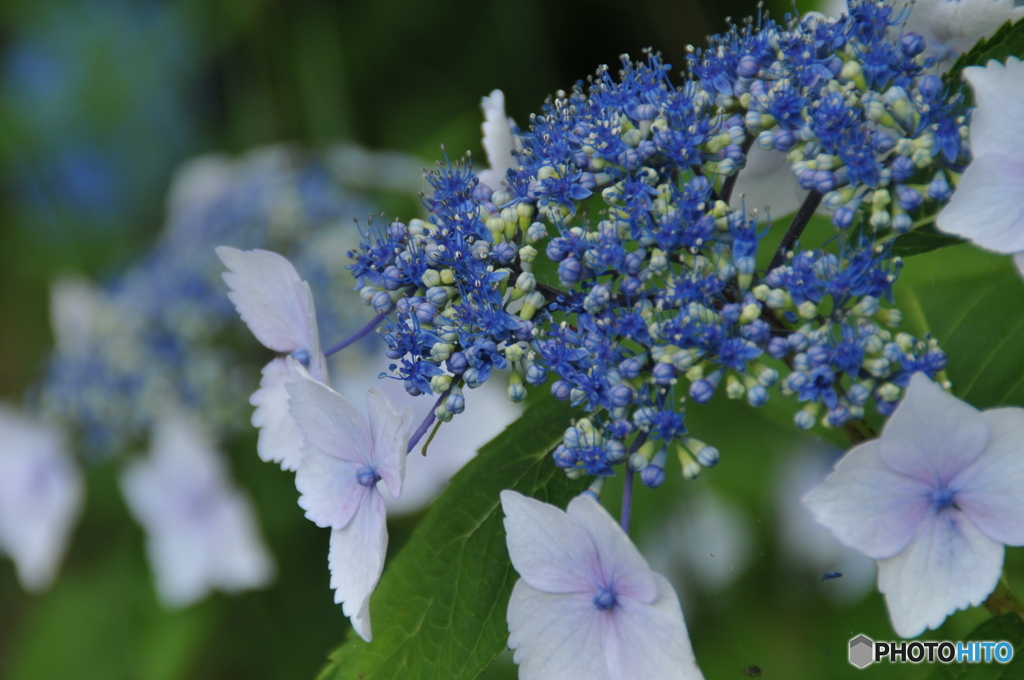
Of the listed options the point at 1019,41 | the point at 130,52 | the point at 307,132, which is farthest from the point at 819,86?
the point at 130,52

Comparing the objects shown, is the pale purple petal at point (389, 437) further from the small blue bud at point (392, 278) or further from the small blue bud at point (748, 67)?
the small blue bud at point (748, 67)

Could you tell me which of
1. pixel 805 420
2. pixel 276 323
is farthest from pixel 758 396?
pixel 276 323

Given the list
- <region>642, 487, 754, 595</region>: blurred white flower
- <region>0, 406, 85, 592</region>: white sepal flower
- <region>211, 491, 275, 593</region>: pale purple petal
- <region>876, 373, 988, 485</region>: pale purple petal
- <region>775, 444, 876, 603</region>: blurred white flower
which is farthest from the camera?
<region>0, 406, 85, 592</region>: white sepal flower

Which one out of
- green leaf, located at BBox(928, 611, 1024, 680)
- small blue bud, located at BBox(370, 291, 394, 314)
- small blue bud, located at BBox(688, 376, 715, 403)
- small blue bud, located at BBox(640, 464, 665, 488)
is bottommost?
green leaf, located at BBox(928, 611, 1024, 680)

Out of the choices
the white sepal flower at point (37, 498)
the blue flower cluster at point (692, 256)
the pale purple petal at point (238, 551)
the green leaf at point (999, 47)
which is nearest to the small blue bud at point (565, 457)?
the blue flower cluster at point (692, 256)

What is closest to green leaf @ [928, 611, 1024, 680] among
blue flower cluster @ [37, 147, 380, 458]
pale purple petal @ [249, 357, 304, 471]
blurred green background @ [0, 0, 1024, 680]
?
blurred green background @ [0, 0, 1024, 680]

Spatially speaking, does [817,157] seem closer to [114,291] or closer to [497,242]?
[497,242]

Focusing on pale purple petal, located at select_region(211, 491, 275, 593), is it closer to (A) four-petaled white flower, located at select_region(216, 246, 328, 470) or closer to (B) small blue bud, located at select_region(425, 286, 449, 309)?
(A) four-petaled white flower, located at select_region(216, 246, 328, 470)
